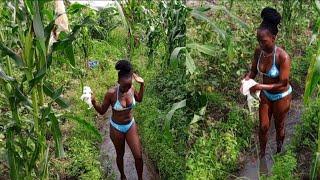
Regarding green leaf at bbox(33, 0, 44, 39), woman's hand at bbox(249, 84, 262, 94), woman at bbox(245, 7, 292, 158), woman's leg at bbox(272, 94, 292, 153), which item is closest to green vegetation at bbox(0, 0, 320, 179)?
green leaf at bbox(33, 0, 44, 39)

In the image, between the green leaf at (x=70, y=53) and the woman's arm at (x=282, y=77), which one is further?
the woman's arm at (x=282, y=77)

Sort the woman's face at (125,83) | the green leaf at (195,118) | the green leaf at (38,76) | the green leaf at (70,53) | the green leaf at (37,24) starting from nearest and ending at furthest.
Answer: the green leaf at (37,24) → the green leaf at (38,76) → the green leaf at (70,53) → the woman's face at (125,83) → the green leaf at (195,118)

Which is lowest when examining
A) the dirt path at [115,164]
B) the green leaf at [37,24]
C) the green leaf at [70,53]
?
the dirt path at [115,164]

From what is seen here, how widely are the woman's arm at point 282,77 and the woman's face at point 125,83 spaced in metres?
1.11

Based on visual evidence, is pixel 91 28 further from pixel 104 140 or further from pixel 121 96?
pixel 121 96

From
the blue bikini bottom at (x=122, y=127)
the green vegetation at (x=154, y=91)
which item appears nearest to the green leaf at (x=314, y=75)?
the green vegetation at (x=154, y=91)

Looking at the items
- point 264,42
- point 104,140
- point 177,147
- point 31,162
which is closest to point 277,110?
point 264,42

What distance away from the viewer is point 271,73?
4.70 meters

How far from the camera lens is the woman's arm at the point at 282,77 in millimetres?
4574

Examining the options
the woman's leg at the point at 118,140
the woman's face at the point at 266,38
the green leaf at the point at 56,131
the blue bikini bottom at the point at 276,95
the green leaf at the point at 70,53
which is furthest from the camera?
the blue bikini bottom at the point at 276,95

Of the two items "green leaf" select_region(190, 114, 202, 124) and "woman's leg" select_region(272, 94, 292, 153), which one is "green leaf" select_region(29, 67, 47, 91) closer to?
"green leaf" select_region(190, 114, 202, 124)

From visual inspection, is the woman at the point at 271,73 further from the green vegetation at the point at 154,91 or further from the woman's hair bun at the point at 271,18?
the green vegetation at the point at 154,91

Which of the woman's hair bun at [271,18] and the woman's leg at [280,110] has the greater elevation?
the woman's hair bun at [271,18]

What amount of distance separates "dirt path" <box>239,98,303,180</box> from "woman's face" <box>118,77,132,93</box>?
1402mm
